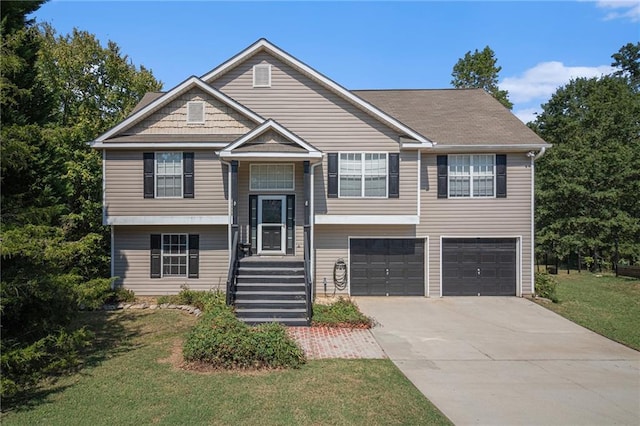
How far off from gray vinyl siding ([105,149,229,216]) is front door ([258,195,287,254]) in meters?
1.32

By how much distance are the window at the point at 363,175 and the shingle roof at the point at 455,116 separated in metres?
2.35

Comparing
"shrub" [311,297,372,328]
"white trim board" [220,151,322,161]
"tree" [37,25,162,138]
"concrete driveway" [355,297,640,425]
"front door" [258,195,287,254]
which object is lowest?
"concrete driveway" [355,297,640,425]

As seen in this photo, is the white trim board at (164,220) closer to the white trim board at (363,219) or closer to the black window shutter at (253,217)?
the black window shutter at (253,217)

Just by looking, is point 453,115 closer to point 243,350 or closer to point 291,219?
→ point 291,219

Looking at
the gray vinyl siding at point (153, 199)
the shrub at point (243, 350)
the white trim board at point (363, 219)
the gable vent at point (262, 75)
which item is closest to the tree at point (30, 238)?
the shrub at point (243, 350)

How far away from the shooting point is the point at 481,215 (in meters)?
14.4

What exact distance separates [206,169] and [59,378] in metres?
7.74

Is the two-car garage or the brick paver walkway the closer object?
the brick paver walkway

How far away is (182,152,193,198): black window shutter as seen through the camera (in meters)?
13.3

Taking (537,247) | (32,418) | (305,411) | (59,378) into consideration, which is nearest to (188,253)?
(59,378)

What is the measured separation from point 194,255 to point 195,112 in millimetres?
4897

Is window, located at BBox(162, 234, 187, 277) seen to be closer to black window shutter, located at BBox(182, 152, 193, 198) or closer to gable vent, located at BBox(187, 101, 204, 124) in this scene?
black window shutter, located at BBox(182, 152, 193, 198)

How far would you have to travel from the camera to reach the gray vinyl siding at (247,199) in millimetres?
13898

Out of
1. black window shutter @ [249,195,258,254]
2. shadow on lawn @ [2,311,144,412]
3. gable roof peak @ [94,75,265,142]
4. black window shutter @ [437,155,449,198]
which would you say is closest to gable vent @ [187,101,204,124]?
gable roof peak @ [94,75,265,142]
